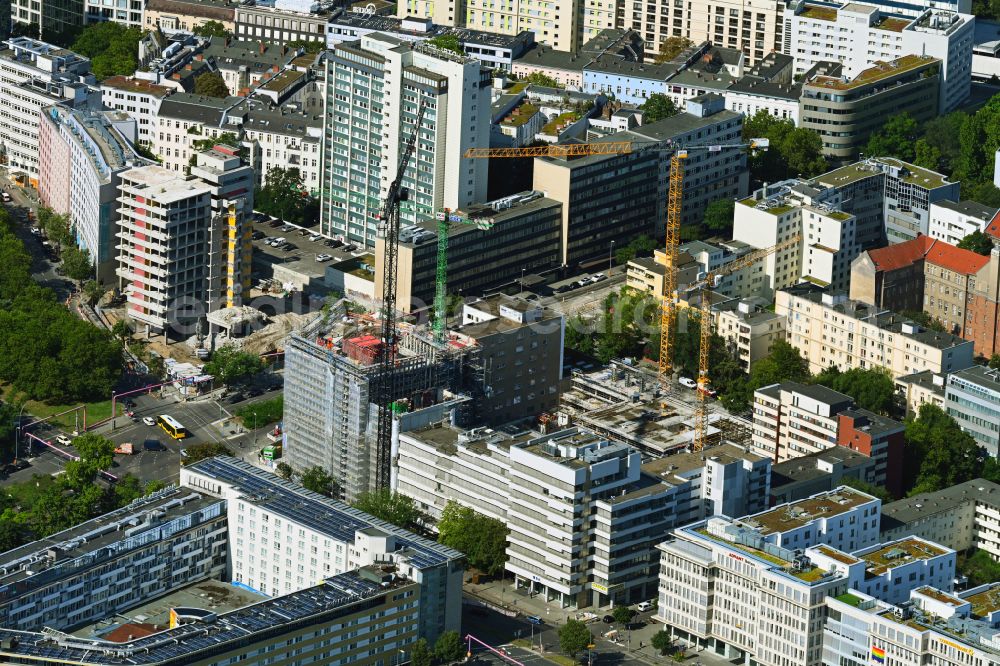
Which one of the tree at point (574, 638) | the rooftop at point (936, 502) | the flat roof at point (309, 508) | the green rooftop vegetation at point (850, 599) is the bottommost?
the tree at point (574, 638)

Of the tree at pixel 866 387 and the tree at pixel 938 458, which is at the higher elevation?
the tree at pixel 866 387

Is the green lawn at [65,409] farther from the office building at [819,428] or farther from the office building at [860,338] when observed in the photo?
the office building at [860,338]

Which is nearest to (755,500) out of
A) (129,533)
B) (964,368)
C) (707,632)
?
(707,632)

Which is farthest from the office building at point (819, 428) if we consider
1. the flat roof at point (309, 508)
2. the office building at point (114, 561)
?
the office building at point (114, 561)

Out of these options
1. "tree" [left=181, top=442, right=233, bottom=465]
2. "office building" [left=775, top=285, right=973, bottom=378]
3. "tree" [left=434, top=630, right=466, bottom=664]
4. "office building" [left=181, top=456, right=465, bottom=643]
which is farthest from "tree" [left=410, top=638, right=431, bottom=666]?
"office building" [left=775, top=285, right=973, bottom=378]

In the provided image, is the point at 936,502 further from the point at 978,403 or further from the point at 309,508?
the point at 309,508

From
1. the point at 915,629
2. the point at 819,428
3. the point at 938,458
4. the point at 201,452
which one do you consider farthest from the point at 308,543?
the point at 938,458

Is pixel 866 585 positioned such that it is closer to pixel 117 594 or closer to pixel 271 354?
pixel 117 594

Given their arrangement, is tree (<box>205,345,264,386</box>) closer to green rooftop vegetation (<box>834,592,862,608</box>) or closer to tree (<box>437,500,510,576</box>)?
tree (<box>437,500,510,576</box>)
